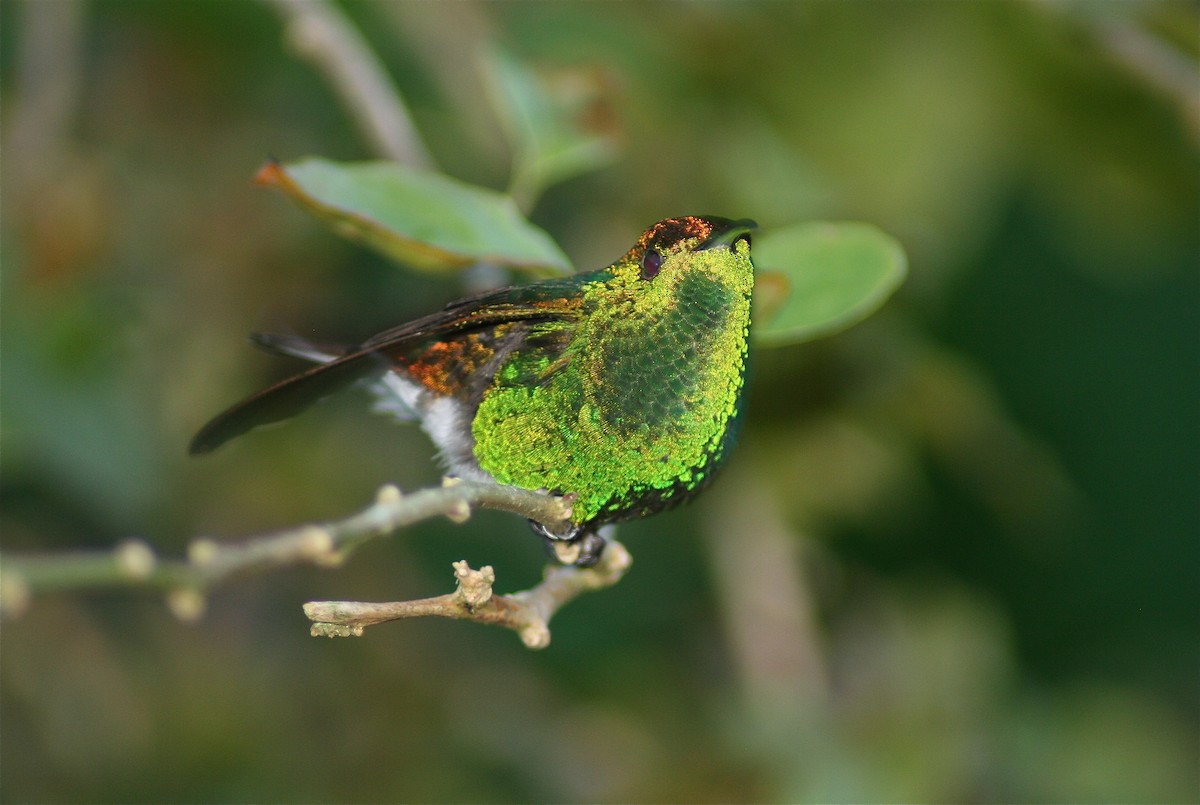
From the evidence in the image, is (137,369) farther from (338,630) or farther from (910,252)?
(338,630)

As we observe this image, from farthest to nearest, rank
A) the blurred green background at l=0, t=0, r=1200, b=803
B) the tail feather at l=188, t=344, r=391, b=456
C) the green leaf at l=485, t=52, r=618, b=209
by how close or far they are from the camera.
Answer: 1. the blurred green background at l=0, t=0, r=1200, b=803
2. the green leaf at l=485, t=52, r=618, b=209
3. the tail feather at l=188, t=344, r=391, b=456

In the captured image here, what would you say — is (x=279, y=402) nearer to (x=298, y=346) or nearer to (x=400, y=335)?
(x=400, y=335)

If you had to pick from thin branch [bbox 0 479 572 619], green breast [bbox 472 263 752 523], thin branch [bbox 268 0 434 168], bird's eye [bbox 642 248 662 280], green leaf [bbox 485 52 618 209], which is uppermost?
thin branch [bbox 268 0 434 168]

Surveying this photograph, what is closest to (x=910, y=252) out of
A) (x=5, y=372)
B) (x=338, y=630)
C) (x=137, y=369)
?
(x=137, y=369)

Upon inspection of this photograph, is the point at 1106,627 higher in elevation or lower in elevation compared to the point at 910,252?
lower

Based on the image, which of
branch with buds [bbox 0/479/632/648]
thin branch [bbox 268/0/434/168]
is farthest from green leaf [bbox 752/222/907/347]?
thin branch [bbox 268/0/434/168]

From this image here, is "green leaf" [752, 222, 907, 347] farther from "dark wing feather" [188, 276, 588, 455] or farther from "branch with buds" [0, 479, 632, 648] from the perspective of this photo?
"branch with buds" [0, 479, 632, 648]

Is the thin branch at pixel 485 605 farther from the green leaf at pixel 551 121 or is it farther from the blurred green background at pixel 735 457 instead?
the blurred green background at pixel 735 457
